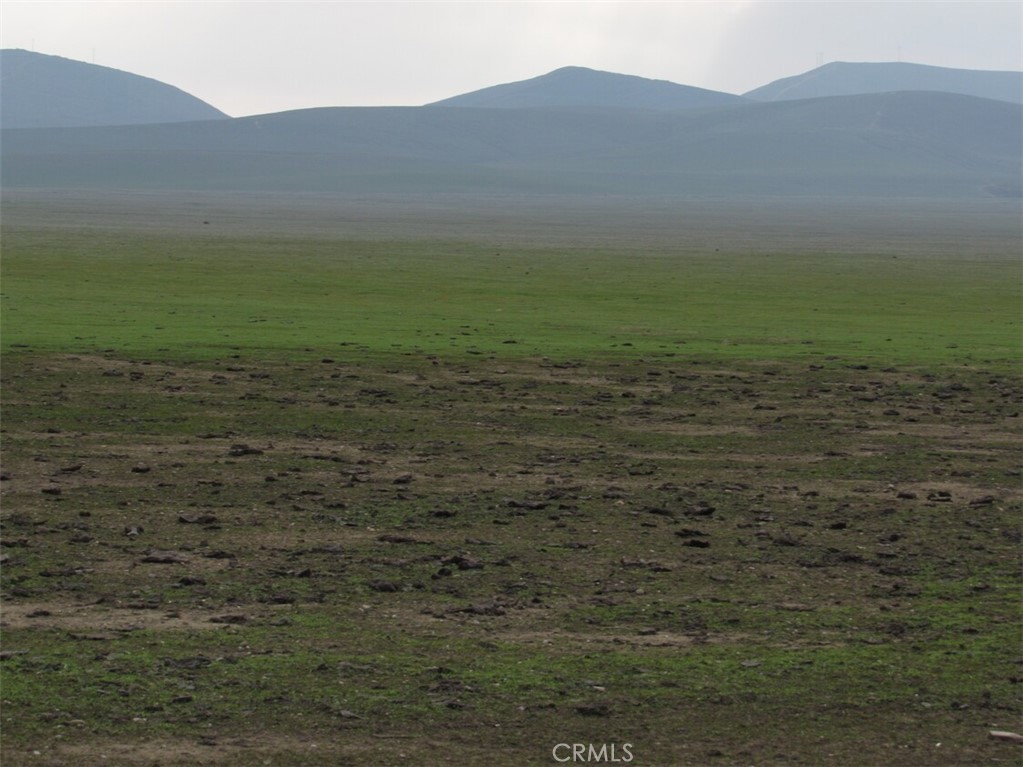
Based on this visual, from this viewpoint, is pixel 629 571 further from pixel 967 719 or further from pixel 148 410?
pixel 148 410

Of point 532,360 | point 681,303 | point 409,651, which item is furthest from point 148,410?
point 681,303

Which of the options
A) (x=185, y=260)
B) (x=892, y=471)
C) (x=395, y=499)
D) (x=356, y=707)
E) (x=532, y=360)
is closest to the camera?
(x=356, y=707)

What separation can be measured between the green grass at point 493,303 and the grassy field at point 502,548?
35 centimetres

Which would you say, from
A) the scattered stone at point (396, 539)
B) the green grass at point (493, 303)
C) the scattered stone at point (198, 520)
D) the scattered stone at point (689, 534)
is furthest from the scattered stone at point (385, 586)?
the green grass at point (493, 303)

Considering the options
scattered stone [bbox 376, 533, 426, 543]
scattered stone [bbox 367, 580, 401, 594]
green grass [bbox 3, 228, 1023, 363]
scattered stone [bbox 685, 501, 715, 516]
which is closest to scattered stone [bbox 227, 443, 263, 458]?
scattered stone [bbox 376, 533, 426, 543]

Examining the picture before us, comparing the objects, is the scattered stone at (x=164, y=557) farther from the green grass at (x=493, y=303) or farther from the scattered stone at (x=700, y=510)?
the green grass at (x=493, y=303)

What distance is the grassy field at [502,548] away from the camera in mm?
7441

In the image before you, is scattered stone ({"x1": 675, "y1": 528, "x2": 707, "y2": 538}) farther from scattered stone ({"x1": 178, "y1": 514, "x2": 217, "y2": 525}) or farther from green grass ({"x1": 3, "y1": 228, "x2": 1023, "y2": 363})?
green grass ({"x1": 3, "y1": 228, "x2": 1023, "y2": 363})

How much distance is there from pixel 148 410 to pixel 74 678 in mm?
10242

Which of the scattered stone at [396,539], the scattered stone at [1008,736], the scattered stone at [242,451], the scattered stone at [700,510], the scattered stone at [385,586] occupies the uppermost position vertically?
the scattered stone at [1008,736]

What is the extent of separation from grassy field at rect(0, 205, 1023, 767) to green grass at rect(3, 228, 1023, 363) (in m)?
0.35

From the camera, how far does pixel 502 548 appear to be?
11.0 metres

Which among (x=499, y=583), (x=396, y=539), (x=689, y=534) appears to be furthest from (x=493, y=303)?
(x=499, y=583)

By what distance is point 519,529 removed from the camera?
1176cm
